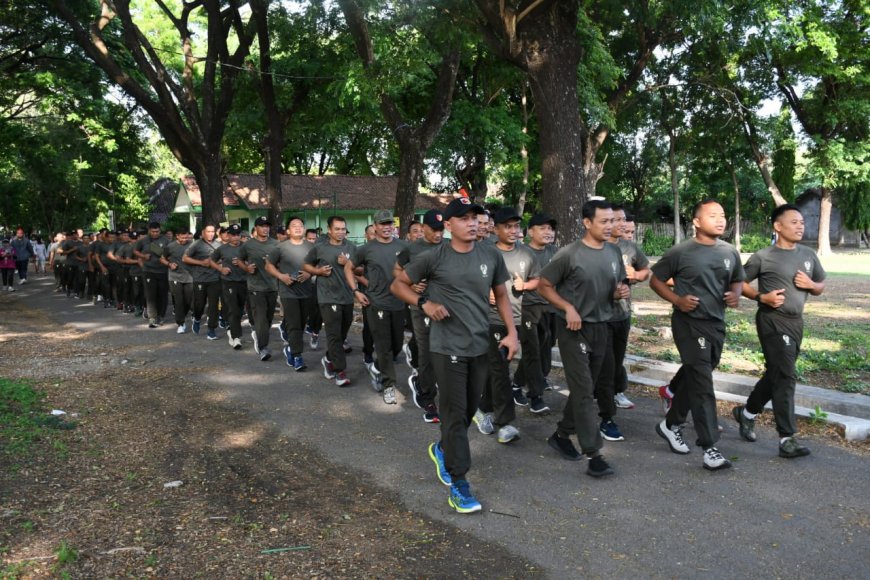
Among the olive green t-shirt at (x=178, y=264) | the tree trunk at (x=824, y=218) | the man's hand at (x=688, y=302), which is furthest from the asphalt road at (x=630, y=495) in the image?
the tree trunk at (x=824, y=218)

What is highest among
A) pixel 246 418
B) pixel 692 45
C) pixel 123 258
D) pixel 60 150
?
pixel 692 45

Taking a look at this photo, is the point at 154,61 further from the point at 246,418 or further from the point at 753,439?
the point at 753,439

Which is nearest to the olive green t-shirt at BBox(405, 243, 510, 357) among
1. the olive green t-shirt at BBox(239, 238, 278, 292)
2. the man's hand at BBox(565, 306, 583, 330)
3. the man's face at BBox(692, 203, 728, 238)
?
the man's hand at BBox(565, 306, 583, 330)

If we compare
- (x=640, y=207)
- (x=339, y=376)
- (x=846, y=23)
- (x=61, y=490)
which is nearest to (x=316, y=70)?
(x=339, y=376)

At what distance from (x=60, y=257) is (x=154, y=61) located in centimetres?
763

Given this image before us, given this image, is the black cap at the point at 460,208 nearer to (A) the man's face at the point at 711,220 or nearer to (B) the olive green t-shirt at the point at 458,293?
(B) the olive green t-shirt at the point at 458,293

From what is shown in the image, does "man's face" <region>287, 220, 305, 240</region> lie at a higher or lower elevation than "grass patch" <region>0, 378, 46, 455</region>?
higher

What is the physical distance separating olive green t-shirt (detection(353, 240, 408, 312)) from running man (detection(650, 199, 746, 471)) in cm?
331

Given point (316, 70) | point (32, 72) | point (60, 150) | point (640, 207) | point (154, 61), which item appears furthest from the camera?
point (640, 207)

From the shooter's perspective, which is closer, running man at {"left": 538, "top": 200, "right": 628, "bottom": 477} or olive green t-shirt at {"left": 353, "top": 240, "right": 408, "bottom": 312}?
running man at {"left": 538, "top": 200, "right": 628, "bottom": 477}

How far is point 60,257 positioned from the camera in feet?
72.7

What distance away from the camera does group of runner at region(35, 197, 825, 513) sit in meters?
4.95

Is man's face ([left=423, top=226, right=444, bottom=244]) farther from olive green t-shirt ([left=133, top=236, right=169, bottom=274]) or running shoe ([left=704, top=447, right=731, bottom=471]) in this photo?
olive green t-shirt ([left=133, top=236, right=169, bottom=274])

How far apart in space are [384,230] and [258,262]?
2.91 meters
